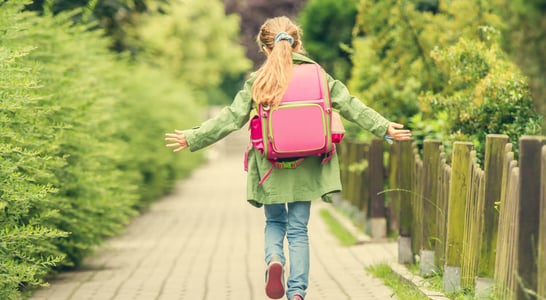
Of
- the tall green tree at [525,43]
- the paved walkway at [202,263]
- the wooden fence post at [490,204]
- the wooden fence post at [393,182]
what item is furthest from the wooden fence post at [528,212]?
A: the wooden fence post at [393,182]

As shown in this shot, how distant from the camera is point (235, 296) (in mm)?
7500

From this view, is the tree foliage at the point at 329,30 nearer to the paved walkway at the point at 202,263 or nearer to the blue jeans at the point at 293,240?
the paved walkway at the point at 202,263

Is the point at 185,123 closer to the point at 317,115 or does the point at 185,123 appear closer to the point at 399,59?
the point at 399,59

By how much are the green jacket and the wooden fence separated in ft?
2.16

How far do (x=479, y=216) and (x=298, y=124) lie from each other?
1.14 m

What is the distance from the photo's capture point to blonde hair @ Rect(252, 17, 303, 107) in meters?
6.41

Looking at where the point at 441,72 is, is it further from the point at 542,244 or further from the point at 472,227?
the point at 542,244

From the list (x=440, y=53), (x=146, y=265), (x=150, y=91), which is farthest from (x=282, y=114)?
(x=150, y=91)

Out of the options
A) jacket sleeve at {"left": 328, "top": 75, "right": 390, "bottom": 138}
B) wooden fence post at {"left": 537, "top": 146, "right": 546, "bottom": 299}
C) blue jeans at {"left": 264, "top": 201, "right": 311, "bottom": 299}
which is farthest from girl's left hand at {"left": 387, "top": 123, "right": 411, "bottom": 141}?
wooden fence post at {"left": 537, "top": 146, "right": 546, "bottom": 299}

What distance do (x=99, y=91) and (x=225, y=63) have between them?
3528 centimetres

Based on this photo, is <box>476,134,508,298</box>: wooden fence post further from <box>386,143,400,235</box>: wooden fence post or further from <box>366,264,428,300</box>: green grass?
<box>386,143,400,235</box>: wooden fence post

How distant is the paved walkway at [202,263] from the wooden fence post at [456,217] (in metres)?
0.69

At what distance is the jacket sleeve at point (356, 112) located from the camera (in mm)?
6617

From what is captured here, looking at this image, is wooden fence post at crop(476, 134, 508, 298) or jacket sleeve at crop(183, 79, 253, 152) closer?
wooden fence post at crop(476, 134, 508, 298)
